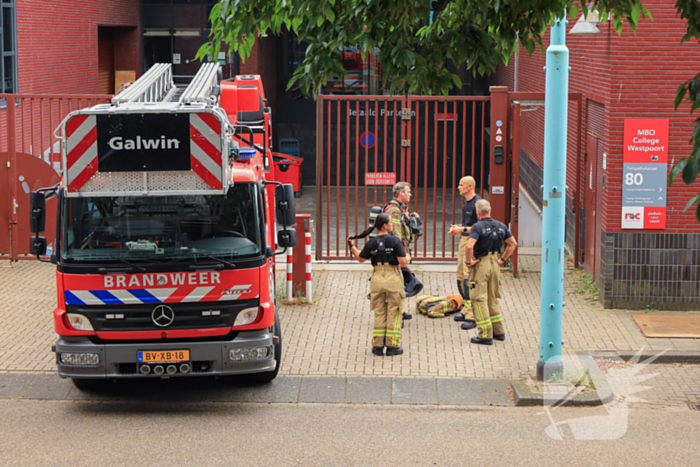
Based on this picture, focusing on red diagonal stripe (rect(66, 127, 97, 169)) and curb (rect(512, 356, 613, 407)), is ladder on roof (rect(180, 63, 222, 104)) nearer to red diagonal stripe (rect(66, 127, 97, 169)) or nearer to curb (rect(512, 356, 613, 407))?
red diagonal stripe (rect(66, 127, 97, 169))

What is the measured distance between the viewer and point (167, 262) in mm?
7473

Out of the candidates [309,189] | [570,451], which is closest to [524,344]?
[570,451]

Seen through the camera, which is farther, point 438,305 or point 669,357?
point 438,305

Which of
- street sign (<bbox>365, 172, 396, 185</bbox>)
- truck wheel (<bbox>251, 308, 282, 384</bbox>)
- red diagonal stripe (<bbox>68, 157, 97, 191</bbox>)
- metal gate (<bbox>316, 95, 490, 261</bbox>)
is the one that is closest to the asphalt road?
truck wheel (<bbox>251, 308, 282, 384</bbox>)

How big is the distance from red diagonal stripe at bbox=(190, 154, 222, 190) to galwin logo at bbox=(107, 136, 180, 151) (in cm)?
20

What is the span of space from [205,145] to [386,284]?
9.74ft

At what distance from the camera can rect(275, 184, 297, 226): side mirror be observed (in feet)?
26.9

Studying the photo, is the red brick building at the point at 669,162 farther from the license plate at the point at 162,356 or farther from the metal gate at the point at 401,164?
the license plate at the point at 162,356

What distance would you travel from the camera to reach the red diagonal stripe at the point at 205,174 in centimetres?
721

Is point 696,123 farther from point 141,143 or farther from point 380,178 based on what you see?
point 380,178

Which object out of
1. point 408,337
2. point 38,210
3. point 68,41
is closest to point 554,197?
point 408,337

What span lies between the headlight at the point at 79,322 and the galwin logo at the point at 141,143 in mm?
1638

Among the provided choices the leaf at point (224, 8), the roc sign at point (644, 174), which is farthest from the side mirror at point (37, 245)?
the roc sign at point (644, 174)

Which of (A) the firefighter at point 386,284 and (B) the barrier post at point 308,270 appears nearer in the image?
(A) the firefighter at point 386,284
